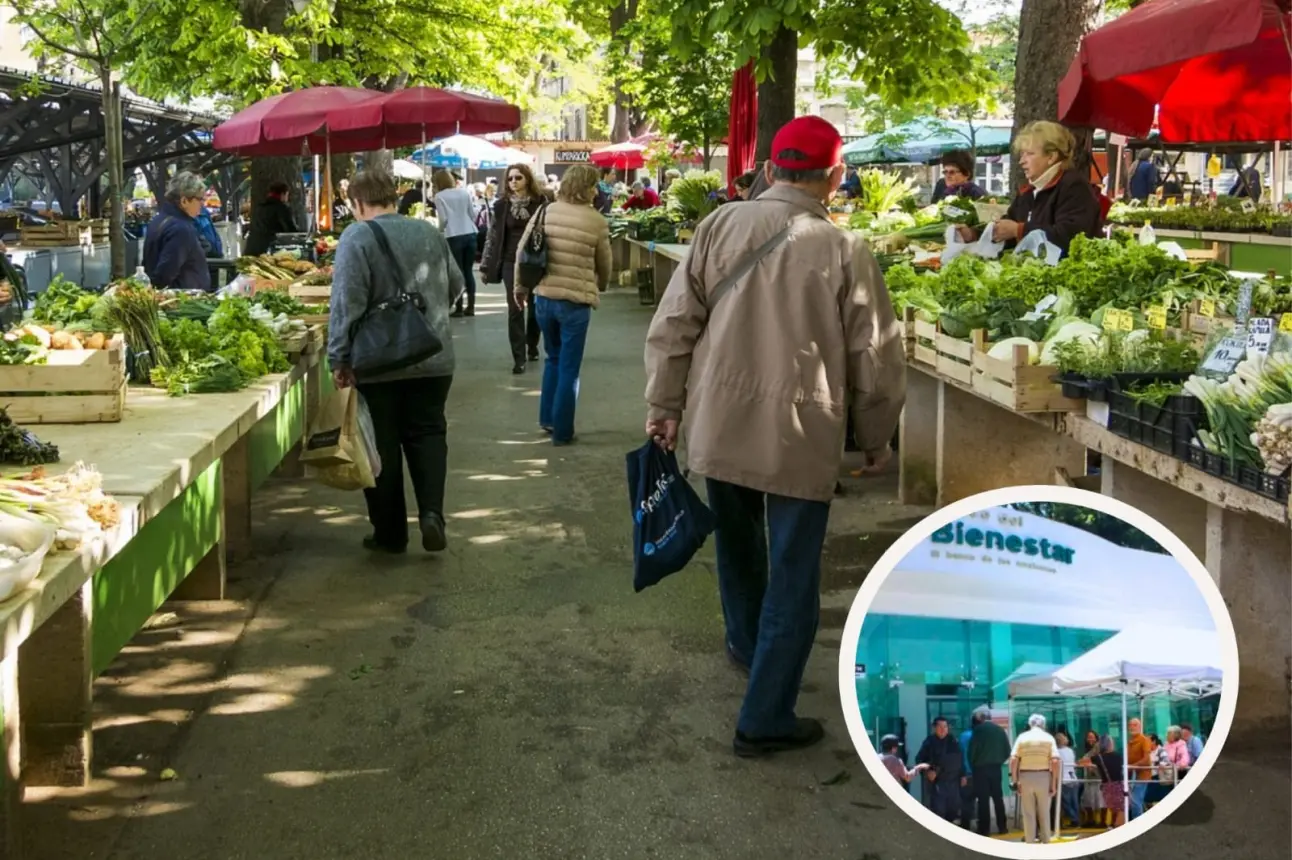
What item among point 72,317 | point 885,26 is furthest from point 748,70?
point 72,317

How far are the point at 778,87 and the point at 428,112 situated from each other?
11.1ft

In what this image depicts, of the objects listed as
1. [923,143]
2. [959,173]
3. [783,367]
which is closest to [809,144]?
[783,367]

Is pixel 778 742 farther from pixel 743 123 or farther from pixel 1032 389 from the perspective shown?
pixel 743 123

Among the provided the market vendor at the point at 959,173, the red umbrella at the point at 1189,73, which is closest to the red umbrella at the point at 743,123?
the market vendor at the point at 959,173

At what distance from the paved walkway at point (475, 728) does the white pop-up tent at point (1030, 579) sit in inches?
54.1

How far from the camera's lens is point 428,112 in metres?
13.3

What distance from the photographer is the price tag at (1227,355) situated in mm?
4812

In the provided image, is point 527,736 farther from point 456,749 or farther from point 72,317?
point 72,317

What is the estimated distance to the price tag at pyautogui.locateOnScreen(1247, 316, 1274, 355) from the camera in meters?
4.71

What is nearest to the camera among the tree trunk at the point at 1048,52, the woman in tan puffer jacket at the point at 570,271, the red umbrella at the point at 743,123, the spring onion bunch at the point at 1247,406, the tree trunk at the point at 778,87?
the spring onion bunch at the point at 1247,406

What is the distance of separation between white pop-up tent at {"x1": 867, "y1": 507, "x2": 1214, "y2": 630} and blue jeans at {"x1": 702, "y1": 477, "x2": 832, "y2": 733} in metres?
→ 1.59

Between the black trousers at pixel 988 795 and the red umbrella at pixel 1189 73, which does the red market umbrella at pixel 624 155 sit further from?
the black trousers at pixel 988 795

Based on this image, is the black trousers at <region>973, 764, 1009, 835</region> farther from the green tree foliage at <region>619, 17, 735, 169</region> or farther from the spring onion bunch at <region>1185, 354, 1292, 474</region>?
the green tree foliage at <region>619, 17, 735, 169</region>

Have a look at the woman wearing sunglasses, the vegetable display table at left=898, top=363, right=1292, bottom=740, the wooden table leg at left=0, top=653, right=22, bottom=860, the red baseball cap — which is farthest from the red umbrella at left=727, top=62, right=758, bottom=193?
the wooden table leg at left=0, top=653, right=22, bottom=860
